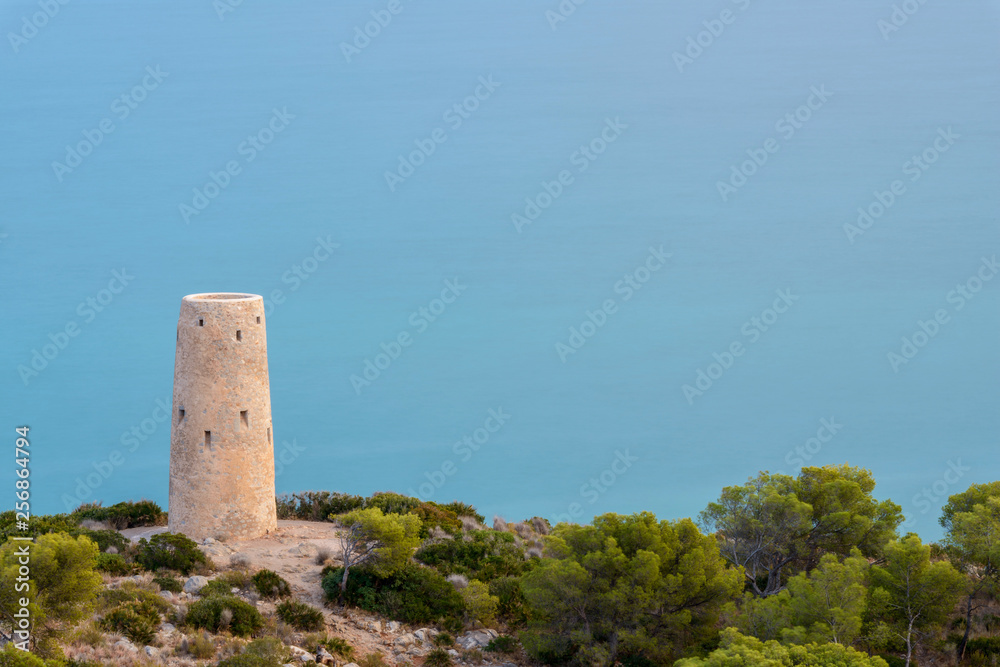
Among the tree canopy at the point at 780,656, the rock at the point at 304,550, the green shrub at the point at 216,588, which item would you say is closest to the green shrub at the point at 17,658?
the green shrub at the point at 216,588

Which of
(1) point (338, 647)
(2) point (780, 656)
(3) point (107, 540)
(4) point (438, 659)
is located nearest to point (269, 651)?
(1) point (338, 647)

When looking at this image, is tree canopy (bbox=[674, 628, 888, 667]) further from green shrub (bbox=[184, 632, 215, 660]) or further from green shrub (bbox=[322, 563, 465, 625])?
green shrub (bbox=[184, 632, 215, 660])

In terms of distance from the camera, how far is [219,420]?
30.1 meters

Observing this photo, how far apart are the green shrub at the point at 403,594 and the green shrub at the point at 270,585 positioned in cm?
101

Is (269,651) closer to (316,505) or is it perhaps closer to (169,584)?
(169,584)

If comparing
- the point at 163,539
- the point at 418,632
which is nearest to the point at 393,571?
the point at 418,632

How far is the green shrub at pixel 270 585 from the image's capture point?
27641 mm

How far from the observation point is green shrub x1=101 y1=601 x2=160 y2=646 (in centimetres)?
2408

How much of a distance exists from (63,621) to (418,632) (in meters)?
8.17

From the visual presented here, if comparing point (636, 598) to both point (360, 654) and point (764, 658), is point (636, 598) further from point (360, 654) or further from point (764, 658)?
point (360, 654)

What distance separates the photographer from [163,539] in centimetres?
2917

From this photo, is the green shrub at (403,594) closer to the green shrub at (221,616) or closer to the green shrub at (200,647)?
the green shrub at (221,616)

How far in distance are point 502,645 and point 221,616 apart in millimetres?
6552

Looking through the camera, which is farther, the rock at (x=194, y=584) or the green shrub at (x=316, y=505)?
the green shrub at (x=316, y=505)
